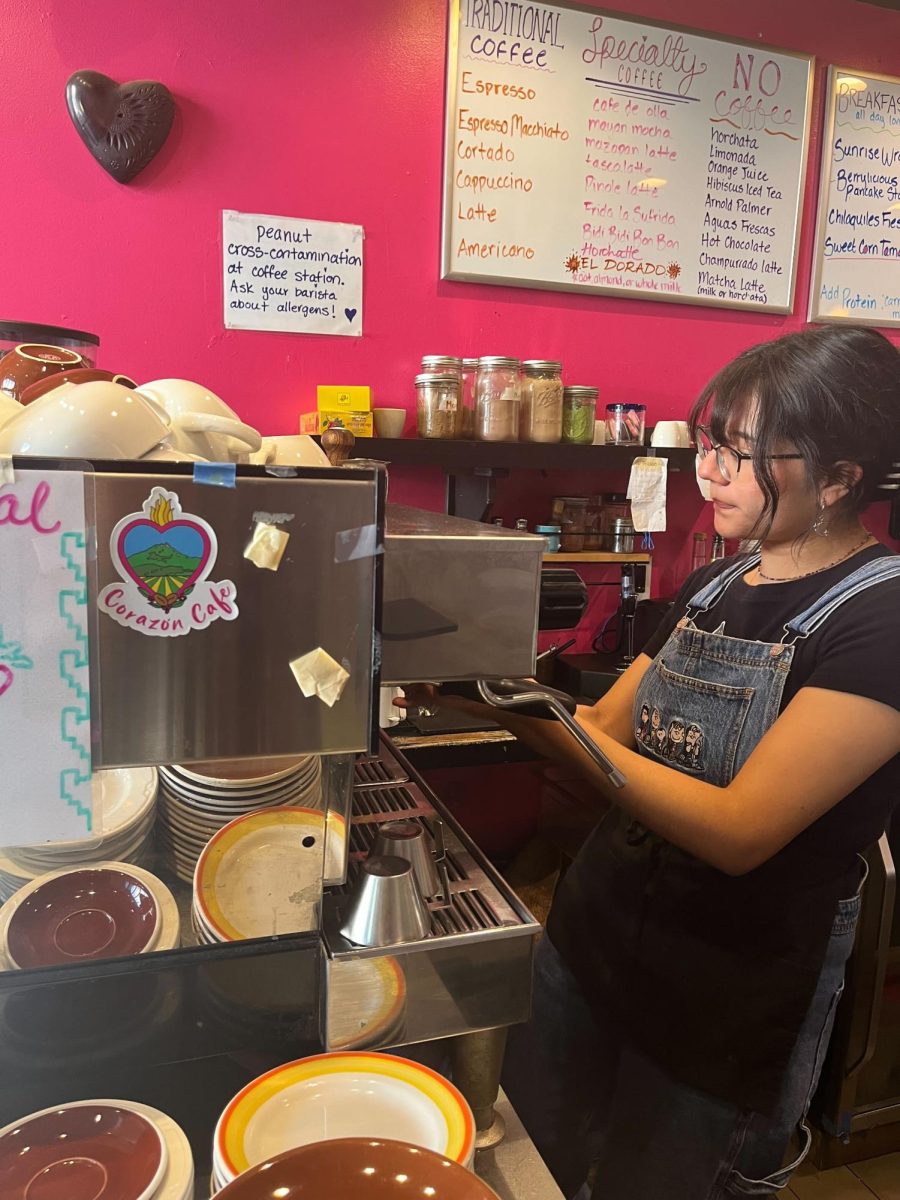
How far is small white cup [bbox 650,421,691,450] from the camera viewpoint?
230cm

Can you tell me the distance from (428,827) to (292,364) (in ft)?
5.11

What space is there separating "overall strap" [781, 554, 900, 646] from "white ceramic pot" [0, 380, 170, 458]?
2.73 ft

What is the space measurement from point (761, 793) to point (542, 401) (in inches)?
55.2

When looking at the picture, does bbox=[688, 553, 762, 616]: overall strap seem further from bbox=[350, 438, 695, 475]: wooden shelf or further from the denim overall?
bbox=[350, 438, 695, 475]: wooden shelf

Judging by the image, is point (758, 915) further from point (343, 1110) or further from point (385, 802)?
point (343, 1110)

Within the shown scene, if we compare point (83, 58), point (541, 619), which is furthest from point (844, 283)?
point (541, 619)

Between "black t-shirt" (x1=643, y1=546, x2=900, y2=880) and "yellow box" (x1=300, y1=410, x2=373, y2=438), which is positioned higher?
"yellow box" (x1=300, y1=410, x2=373, y2=438)

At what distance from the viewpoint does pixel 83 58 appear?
185 cm

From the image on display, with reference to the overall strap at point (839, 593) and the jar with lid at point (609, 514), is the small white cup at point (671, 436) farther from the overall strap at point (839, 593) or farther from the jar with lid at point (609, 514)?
the overall strap at point (839, 593)

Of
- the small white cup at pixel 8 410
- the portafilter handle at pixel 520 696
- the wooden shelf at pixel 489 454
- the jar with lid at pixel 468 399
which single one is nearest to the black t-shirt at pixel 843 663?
the portafilter handle at pixel 520 696

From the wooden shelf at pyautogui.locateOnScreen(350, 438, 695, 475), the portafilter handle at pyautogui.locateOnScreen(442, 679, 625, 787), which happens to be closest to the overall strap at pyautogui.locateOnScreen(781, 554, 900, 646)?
the portafilter handle at pyautogui.locateOnScreen(442, 679, 625, 787)

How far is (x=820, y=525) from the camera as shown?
109cm

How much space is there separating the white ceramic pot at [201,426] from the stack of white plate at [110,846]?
0.27 metres

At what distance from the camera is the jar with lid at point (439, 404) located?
2090 mm
